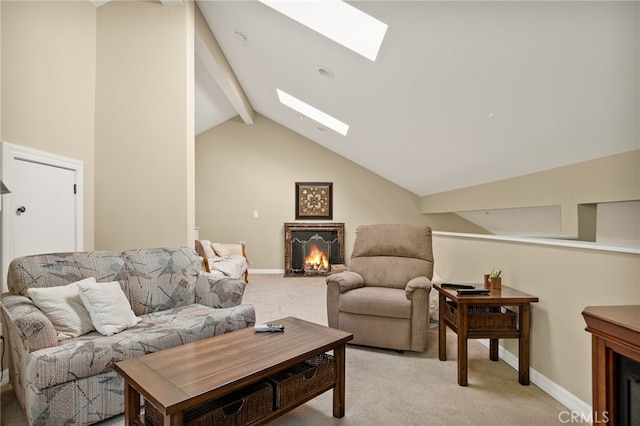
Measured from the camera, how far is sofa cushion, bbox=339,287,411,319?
2.66 m

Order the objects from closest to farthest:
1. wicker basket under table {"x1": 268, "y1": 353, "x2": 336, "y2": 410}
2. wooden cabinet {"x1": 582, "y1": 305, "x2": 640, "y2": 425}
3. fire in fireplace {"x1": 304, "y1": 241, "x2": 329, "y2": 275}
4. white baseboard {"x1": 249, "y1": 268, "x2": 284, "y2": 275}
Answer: wooden cabinet {"x1": 582, "y1": 305, "x2": 640, "y2": 425}, wicker basket under table {"x1": 268, "y1": 353, "x2": 336, "y2": 410}, fire in fireplace {"x1": 304, "y1": 241, "x2": 329, "y2": 275}, white baseboard {"x1": 249, "y1": 268, "x2": 284, "y2": 275}

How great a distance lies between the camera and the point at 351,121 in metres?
4.48

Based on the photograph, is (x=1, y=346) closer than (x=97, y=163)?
Yes

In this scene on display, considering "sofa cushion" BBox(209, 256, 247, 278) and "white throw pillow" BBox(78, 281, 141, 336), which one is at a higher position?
"white throw pillow" BBox(78, 281, 141, 336)

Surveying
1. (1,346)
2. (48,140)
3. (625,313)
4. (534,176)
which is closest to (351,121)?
(534,176)

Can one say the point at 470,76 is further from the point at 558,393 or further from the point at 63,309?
the point at 63,309

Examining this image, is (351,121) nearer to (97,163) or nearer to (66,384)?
(97,163)

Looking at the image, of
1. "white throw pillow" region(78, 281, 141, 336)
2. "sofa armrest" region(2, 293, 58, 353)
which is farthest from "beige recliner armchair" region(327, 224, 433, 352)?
"sofa armrest" region(2, 293, 58, 353)

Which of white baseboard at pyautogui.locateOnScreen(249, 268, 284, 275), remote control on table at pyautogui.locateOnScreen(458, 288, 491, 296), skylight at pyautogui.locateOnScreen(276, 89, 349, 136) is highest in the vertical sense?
skylight at pyautogui.locateOnScreen(276, 89, 349, 136)

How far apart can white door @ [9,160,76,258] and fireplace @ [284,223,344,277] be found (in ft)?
13.3

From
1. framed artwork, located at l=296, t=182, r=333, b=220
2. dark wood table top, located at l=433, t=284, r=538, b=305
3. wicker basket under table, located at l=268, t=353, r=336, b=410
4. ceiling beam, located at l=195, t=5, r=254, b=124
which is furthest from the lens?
framed artwork, located at l=296, t=182, r=333, b=220

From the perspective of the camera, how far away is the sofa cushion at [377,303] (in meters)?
2.66

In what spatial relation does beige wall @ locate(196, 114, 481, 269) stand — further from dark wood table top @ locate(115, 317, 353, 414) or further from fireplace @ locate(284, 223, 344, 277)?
dark wood table top @ locate(115, 317, 353, 414)

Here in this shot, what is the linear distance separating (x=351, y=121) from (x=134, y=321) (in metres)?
3.48
